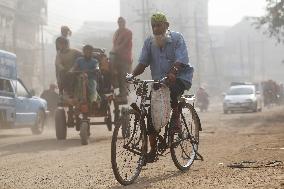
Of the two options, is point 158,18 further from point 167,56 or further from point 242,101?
point 242,101

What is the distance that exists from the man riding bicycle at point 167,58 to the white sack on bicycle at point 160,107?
0.20 meters

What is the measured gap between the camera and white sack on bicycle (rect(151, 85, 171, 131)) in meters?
5.93

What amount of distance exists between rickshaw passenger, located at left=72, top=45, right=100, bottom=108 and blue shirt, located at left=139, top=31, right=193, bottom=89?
462 cm

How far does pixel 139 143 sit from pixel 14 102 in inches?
395

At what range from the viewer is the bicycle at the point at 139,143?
545cm

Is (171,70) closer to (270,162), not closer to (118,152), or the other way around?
(118,152)

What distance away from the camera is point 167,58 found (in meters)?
6.45

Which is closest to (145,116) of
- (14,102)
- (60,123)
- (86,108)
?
(86,108)

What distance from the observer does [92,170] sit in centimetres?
677

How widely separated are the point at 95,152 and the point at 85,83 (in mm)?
2169

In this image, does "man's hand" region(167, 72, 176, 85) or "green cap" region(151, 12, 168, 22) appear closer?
"man's hand" region(167, 72, 176, 85)

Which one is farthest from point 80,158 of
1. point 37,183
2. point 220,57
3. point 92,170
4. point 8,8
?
point 220,57

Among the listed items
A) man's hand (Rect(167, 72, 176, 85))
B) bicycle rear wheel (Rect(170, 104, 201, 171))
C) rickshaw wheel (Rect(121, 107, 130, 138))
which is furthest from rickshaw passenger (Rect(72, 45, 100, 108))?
rickshaw wheel (Rect(121, 107, 130, 138))

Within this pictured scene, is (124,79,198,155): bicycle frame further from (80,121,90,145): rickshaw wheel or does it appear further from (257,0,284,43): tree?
(257,0,284,43): tree
